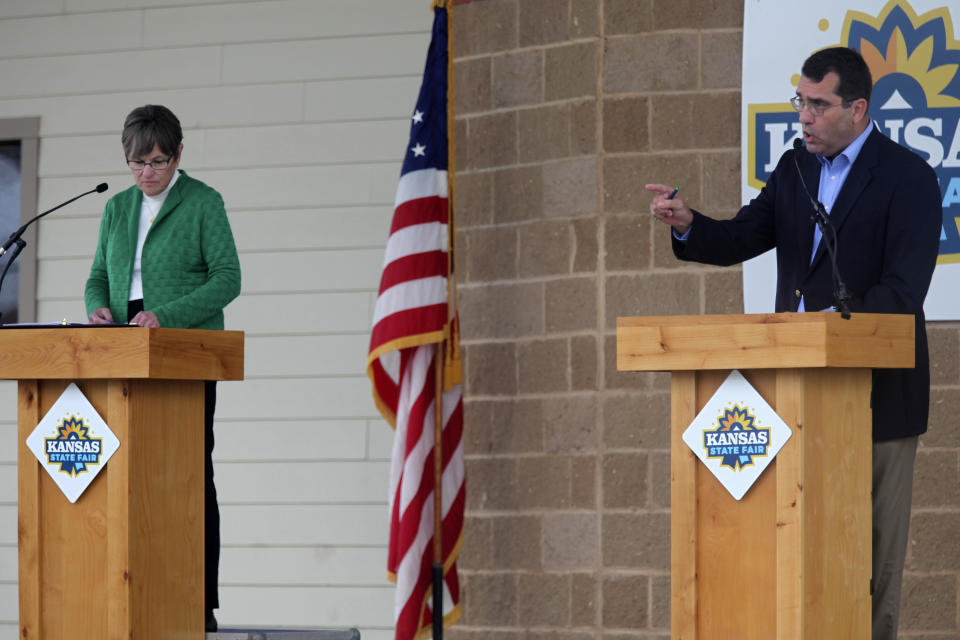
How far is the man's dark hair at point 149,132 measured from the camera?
4.27m

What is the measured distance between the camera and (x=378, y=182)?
252 inches

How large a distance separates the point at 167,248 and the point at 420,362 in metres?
1.34

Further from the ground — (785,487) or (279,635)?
(785,487)

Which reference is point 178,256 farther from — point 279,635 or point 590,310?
point 590,310

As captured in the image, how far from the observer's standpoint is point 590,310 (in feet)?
18.1

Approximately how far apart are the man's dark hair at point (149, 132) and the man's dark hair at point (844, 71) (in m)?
1.93

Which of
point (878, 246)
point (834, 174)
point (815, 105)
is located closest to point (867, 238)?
point (878, 246)

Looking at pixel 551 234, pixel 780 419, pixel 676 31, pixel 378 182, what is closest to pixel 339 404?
pixel 378 182

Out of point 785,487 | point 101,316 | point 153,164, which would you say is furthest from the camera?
point 153,164

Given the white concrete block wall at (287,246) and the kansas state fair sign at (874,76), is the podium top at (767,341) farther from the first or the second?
the white concrete block wall at (287,246)

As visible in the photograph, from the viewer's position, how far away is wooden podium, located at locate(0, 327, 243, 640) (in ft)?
12.5

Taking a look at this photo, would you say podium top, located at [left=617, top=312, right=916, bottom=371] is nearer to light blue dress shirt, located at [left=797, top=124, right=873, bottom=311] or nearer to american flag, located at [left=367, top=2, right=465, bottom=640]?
light blue dress shirt, located at [left=797, top=124, right=873, bottom=311]

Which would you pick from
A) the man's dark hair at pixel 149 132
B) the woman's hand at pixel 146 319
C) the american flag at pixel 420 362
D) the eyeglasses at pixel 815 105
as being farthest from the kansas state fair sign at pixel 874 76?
the woman's hand at pixel 146 319

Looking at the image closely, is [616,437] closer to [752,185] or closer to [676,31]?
[752,185]
